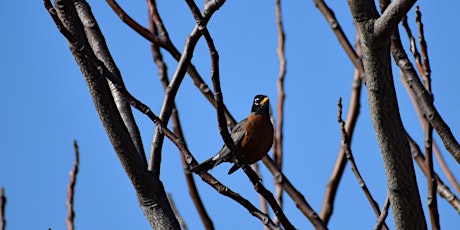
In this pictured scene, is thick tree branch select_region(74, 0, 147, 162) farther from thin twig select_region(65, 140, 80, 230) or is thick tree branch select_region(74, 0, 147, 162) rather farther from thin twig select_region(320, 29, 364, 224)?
thin twig select_region(320, 29, 364, 224)

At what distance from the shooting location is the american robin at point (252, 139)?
12.6ft

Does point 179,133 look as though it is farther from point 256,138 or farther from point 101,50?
point 101,50

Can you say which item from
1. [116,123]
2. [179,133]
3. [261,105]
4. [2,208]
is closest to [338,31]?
[179,133]

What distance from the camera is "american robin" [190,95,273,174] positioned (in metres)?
3.83

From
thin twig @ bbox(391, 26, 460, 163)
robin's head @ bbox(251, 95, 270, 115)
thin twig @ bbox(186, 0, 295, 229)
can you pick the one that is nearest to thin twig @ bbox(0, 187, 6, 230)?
Result: thin twig @ bbox(186, 0, 295, 229)

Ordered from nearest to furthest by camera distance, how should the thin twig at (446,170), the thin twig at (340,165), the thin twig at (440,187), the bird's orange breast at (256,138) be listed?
the thin twig at (440,187) < the thin twig at (446,170) < the thin twig at (340,165) < the bird's orange breast at (256,138)

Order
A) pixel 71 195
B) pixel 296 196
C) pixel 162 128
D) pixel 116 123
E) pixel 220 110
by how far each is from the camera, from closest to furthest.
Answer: pixel 220 110
pixel 116 123
pixel 162 128
pixel 71 195
pixel 296 196

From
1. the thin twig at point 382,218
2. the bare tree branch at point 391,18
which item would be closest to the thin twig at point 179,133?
the thin twig at point 382,218

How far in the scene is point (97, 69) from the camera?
2225 millimetres

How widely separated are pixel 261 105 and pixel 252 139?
24.3 inches

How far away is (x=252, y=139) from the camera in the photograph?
400 cm

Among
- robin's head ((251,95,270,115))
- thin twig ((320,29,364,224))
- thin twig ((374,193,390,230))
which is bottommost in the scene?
thin twig ((374,193,390,230))

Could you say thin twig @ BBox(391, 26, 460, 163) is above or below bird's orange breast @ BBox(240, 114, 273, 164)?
below

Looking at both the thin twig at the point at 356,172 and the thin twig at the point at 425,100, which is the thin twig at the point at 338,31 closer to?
the thin twig at the point at 356,172
